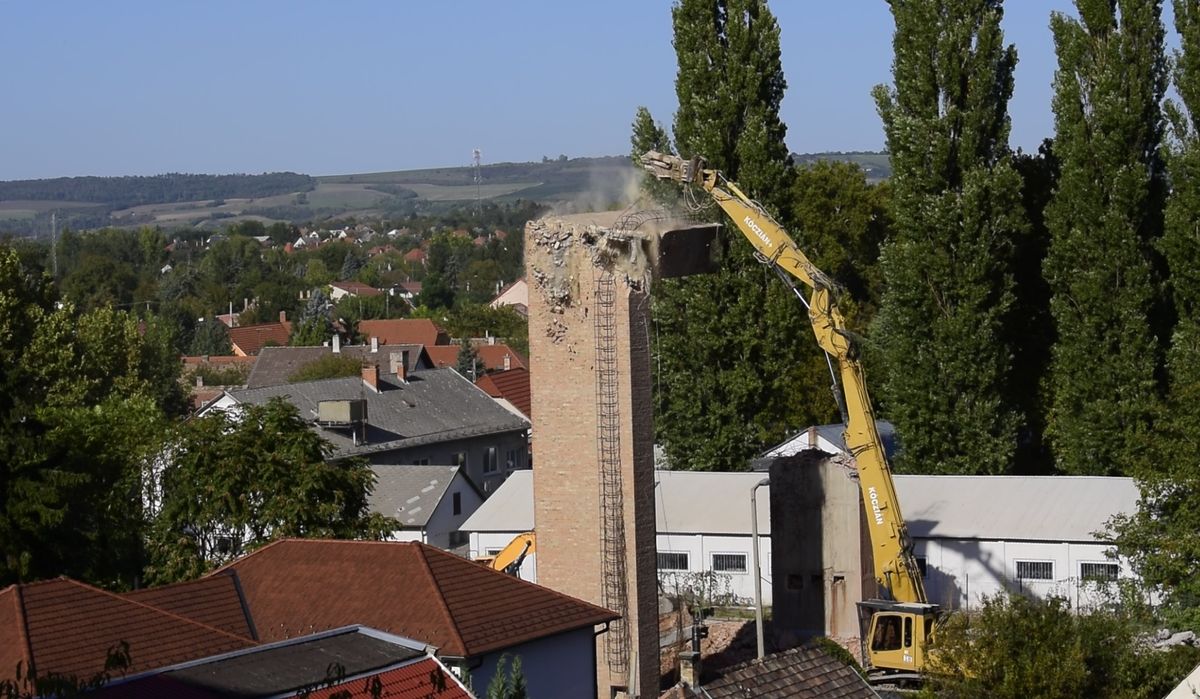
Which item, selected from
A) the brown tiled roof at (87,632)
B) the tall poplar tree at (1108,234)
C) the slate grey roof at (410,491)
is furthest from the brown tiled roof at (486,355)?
the brown tiled roof at (87,632)

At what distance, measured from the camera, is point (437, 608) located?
2105 centimetres

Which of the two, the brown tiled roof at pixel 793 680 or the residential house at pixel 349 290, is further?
the residential house at pixel 349 290

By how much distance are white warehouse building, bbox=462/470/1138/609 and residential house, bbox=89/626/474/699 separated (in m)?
14.8

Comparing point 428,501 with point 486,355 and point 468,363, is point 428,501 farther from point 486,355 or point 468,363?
point 486,355

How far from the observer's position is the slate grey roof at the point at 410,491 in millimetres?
40406

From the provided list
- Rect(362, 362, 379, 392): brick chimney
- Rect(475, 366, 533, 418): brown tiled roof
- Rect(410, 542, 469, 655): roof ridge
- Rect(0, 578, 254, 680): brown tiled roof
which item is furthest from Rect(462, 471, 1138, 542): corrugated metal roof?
Rect(475, 366, 533, 418): brown tiled roof

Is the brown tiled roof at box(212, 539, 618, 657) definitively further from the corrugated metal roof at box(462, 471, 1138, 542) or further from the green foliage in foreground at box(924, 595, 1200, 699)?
the corrugated metal roof at box(462, 471, 1138, 542)

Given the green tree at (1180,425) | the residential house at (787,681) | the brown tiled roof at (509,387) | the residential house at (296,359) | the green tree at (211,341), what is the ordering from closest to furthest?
the residential house at (787,681), the green tree at (1180,425), the brown tiled roof at (509,387), the residential house at (296,359), the green tree at (211,341)

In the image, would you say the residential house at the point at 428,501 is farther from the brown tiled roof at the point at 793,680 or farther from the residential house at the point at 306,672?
the brown tiled roof at the point at 793,680

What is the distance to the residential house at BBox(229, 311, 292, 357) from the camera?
102 metres

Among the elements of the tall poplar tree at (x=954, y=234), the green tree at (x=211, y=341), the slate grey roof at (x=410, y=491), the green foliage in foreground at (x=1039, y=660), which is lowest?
the green tree at (x=211, y=341)

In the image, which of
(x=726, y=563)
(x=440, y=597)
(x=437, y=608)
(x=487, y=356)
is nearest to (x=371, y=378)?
(x=726, y=563)

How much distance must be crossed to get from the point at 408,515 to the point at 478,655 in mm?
20401

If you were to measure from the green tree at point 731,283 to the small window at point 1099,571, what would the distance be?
10.2m
